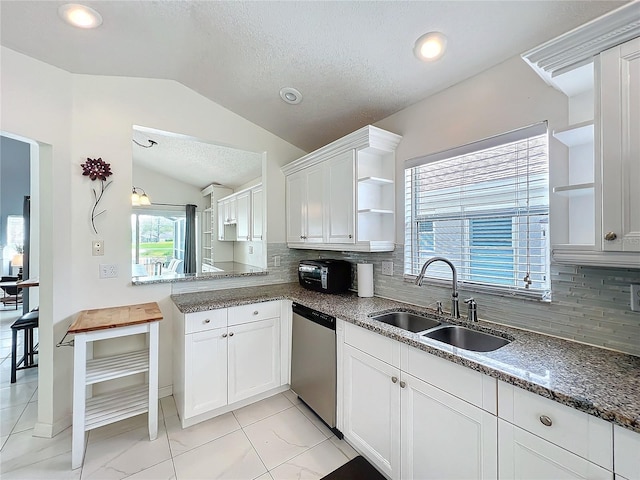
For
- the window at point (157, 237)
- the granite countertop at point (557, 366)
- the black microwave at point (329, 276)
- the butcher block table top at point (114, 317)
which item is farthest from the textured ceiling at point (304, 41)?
the window at point (157, 237)

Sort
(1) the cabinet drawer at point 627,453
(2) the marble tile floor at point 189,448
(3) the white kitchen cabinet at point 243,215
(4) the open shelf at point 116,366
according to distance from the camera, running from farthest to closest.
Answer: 1. (3) the white kitchen cabinet at point 243,215
2. (4) the open shelf at point 116,366
3. (2) the marble tile floor at point 189,448
4. (1) the cabinet drawer at point 627,453

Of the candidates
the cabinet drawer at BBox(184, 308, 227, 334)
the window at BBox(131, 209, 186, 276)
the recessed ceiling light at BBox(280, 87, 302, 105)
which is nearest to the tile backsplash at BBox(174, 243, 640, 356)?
the cabinet drawer at BBox(184, 308, 227, 334)

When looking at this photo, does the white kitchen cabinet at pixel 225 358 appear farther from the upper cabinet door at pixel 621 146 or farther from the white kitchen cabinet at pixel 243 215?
the upper cabinet door at pixel 621 146

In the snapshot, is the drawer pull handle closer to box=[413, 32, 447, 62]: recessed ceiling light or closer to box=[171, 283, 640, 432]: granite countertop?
box=[171, 283, 640, 432]: granite countertop

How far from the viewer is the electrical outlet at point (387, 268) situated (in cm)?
239

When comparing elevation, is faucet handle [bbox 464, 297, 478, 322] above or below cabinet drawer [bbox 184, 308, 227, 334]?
above

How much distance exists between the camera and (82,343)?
1.79 m

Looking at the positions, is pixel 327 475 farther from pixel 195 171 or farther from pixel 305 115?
pixel 195 171

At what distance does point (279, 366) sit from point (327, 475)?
0.97 metres

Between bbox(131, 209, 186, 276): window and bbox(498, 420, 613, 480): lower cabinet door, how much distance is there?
6.75m

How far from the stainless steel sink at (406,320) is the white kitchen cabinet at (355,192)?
50 centimetres

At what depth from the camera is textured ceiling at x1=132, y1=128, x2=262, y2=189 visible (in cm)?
393

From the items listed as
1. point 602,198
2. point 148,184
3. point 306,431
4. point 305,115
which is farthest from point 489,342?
point 148,184

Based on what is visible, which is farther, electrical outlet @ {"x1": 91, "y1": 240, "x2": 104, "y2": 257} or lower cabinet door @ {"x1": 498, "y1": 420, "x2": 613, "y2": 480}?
electrical outlet @ {"x1": 91, "y1": 240, "x2": 104, "y2": 257}
